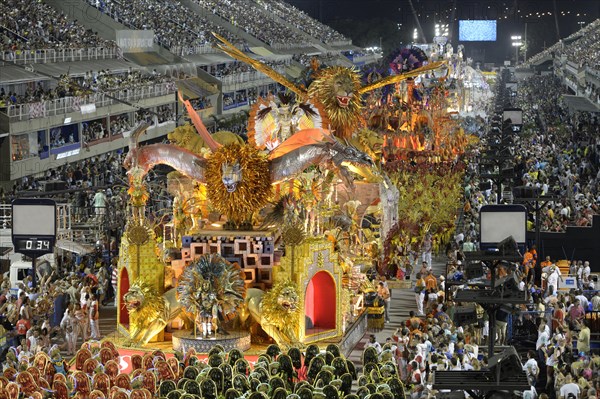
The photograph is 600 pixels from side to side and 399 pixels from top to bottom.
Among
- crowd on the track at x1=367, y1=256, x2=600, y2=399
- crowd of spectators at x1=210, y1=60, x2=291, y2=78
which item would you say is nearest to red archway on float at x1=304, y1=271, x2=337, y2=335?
crowd on the track at x1=367, y1=256, x2=600, y2=399

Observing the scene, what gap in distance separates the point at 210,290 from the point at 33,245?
15.1 feet

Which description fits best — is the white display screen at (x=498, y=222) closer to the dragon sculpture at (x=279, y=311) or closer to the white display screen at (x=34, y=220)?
the dragon sculpture at (x=279, y=311)

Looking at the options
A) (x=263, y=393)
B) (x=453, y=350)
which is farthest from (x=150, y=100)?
(x=263, y=393)

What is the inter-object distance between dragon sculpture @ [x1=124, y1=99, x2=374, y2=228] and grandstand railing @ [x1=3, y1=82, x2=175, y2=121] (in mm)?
10049

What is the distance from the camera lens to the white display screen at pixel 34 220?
27.9m

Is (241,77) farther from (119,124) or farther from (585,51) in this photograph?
(585,51)

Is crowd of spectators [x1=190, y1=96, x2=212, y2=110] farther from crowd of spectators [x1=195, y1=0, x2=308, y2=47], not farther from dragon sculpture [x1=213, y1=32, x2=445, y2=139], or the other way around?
dragon sculpture [x1=213, y1=32, x2=445, y2=139]

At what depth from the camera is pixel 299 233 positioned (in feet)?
85.1

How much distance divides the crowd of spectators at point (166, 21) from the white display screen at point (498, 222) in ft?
135

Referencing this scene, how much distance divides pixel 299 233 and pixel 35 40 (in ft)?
94.3

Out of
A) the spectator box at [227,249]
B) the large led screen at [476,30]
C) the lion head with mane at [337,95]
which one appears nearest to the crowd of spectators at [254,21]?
the large led screen at [476,30]

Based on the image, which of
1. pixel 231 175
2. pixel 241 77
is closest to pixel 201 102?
pixel 241 77

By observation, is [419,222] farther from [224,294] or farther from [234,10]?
[234,10]

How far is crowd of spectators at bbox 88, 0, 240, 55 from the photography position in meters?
68.3
